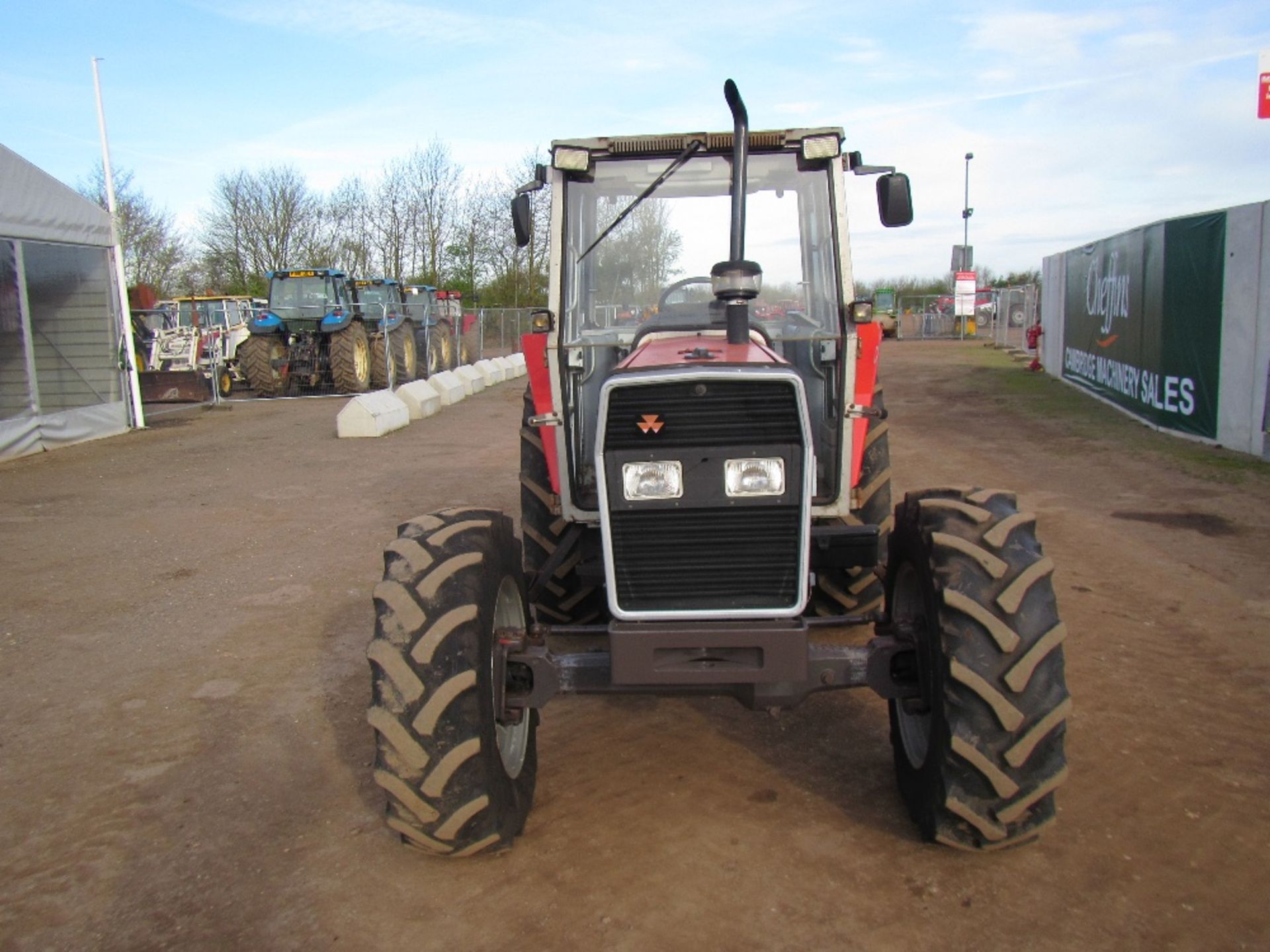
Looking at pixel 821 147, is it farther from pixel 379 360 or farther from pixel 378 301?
pixel 378 301

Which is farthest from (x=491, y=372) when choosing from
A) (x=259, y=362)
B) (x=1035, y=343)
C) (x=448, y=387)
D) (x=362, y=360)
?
(x=1035, y=343)

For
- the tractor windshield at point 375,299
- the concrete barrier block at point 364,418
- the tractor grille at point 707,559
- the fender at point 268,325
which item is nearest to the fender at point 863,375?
the tractor grille at point 707,559

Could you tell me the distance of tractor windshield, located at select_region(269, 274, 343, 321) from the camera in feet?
71.5

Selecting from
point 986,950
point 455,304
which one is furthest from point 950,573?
point 455,304

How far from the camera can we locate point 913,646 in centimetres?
343

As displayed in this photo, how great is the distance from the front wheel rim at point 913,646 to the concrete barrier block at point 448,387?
15067 mm

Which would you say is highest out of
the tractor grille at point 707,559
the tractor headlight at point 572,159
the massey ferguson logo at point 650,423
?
the tractor headlight at point 572,159

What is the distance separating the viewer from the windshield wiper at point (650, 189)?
Result: 4.25 metres

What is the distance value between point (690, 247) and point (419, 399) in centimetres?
1256

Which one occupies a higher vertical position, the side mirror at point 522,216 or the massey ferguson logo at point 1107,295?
the side mirror at point 522,216

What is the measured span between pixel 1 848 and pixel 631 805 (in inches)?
91.1

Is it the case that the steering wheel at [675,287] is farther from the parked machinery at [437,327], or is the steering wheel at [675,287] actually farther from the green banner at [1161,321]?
the parked machinery at [437,327]

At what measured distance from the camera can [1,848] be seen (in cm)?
373

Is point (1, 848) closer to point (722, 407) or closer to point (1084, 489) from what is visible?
point (722, 407)
